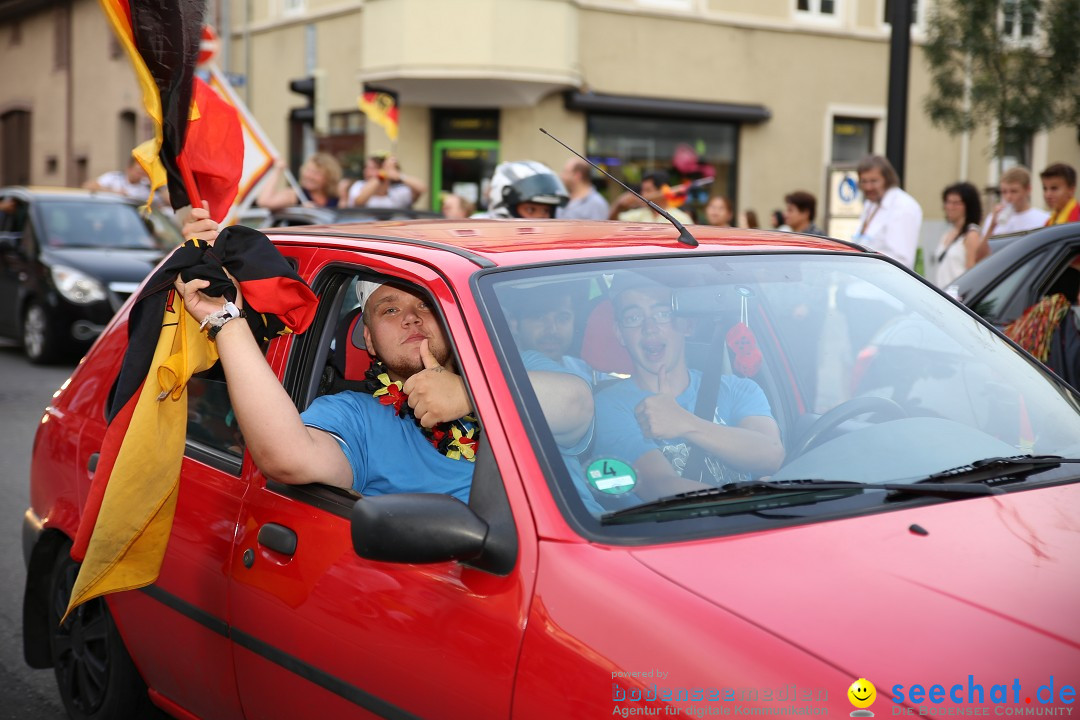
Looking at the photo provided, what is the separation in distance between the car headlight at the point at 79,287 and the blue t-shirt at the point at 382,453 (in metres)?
10.1

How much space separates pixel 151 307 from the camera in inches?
119

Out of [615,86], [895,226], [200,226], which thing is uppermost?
[615,86]

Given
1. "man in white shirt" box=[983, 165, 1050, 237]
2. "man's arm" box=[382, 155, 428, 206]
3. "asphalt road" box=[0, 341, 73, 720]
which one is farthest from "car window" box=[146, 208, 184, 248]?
"man in white shirt" box=[983, 165, 1050, 237]

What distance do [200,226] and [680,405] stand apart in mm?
1176

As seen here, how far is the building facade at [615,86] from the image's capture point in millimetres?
18734

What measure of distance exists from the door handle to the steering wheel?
1.14 meters

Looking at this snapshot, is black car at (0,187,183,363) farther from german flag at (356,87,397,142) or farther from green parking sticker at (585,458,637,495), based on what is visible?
green parking sticker at (585,458,637,495)

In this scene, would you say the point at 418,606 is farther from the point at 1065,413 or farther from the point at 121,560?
the point at 1065,413

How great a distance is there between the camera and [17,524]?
6.58 metres

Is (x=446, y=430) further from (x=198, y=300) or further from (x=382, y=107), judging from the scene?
(x=382, y=107)

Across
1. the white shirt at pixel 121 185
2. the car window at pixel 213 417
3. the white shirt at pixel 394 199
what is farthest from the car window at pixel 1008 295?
the white shirt at pixel 121 185

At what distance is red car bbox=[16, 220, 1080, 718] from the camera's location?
2.07 meters

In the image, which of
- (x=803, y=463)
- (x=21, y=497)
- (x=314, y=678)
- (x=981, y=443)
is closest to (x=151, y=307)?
(x=314, y=678)

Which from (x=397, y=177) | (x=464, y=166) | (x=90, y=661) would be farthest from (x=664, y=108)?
(x=90, y=661)
